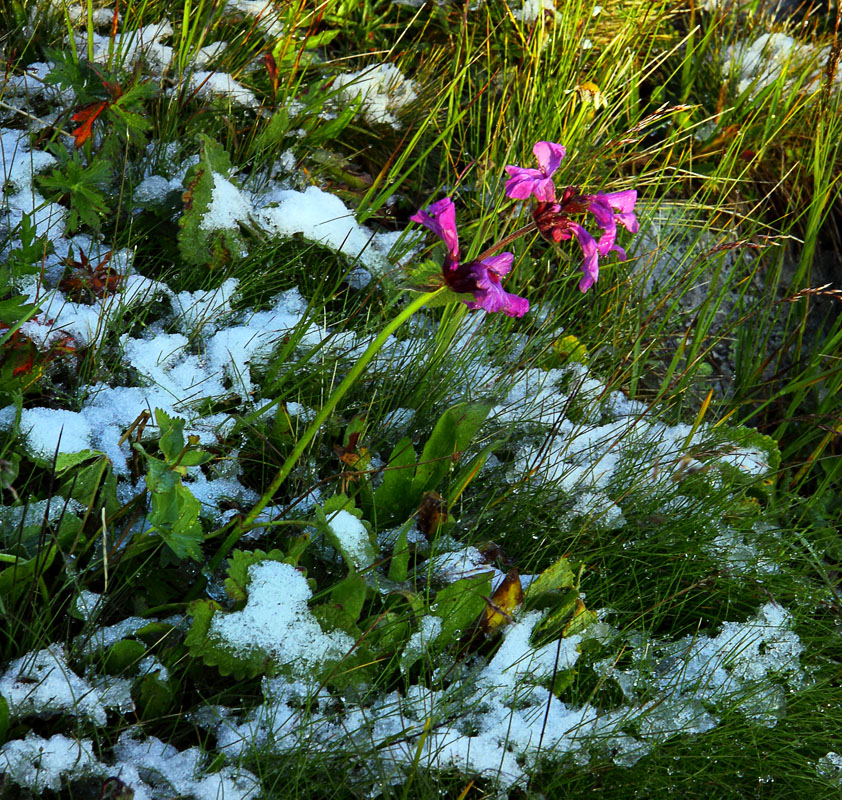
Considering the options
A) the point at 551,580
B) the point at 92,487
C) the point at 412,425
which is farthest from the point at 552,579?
the point at 92,487

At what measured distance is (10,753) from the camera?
0.97m

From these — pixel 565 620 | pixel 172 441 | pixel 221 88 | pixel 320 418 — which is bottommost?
pixel 565 620

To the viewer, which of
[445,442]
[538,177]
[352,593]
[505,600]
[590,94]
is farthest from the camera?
[590,94]

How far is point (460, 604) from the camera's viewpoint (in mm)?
1233

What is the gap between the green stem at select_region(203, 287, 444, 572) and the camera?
90 centimetres

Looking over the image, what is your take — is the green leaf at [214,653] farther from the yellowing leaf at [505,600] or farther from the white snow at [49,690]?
the yellowing leaf at [505,600]

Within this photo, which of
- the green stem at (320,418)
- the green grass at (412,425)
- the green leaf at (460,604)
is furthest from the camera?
the green leaf at (460,604)

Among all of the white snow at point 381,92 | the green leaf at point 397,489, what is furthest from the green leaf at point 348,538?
the white snow at point 381,92

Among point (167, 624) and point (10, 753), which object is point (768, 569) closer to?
point (167, 624)

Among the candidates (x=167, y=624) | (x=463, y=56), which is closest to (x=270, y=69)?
(x=463, y=56)

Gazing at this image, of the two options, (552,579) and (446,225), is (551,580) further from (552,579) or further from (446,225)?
(446,225)

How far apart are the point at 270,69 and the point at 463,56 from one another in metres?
0.66

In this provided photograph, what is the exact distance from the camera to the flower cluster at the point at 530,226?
93 centimetres

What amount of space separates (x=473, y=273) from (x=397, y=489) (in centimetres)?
54
